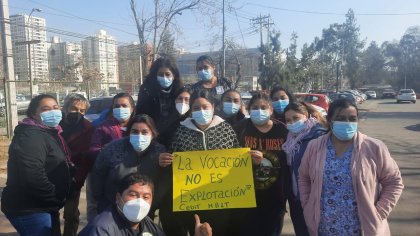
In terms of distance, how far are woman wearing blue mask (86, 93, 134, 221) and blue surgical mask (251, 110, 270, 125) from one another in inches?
50.4

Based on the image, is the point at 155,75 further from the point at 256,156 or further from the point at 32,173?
the point at 32,173

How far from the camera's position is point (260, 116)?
11.9 ft

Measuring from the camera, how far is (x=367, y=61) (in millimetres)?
91938

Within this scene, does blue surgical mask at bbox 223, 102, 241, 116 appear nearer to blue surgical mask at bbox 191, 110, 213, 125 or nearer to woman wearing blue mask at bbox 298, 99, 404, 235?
blue surgical mask at bbox 191, 110, 213, 125

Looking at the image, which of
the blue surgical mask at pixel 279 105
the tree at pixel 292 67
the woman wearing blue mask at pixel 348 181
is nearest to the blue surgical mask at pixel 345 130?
the woman wearing blue mask at pixel 348 181

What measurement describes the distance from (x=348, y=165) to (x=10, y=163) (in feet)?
8.44

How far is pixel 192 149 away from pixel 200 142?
0.31 ft

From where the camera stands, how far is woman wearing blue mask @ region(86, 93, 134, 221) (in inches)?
147

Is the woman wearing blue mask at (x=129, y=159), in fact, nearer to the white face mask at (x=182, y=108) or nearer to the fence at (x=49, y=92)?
the white face mask at (x=182, y=108)

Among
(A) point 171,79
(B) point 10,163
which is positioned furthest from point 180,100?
(B) point 10,163

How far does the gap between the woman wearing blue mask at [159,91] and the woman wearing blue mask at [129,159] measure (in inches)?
36.0

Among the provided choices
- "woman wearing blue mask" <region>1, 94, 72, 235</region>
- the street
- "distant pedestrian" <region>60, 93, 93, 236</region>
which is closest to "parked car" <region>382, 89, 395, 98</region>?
the street

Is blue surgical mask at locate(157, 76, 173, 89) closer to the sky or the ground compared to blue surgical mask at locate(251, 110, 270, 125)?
closer to the sky

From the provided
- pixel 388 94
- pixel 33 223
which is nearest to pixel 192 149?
pixel 33 223
